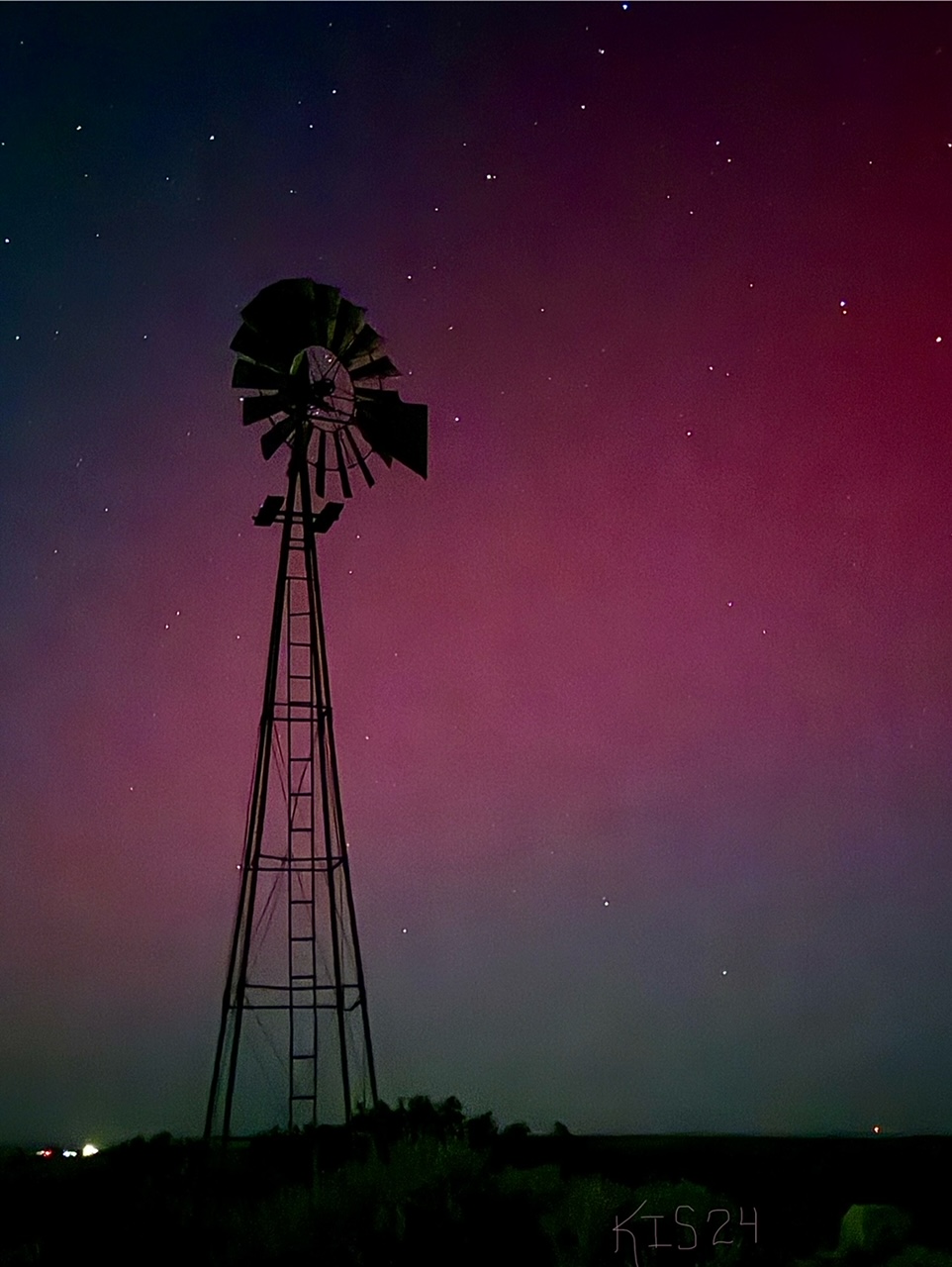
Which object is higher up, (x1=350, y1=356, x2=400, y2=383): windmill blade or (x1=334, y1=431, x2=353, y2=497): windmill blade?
(x1=350, y1=356, x2=400, y2=383): windmill blade

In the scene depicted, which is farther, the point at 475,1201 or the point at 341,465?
the point at 341,465

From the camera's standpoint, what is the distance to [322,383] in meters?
14.1

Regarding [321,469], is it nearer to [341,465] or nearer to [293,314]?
[341,465]

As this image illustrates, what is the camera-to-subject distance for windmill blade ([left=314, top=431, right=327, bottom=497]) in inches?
559

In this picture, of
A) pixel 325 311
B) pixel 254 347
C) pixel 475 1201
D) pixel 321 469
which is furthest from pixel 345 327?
pixel 475 1201

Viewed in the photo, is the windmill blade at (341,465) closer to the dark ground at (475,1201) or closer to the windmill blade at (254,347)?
the windmill blade at (254,347)

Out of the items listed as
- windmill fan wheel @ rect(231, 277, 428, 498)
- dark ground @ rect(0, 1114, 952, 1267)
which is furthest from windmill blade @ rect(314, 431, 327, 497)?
dark ground @ rect(0, 1114, 952, 1267)

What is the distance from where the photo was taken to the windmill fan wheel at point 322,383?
13805 mm

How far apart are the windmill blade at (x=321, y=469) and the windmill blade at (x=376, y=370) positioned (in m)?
0.58

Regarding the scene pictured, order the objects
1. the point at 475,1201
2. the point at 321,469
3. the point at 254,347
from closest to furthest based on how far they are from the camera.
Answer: the point at 475,1201, the point at 254,347, the point at 321,469

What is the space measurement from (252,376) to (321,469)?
0.97m

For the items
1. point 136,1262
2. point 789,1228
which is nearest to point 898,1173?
point 789,1228

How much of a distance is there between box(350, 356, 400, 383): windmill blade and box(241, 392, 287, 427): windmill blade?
0.73 m

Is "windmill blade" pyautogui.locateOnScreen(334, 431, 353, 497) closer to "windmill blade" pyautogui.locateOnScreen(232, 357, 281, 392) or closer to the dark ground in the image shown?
"windmill blade" pyautogui.locateOnScreen(232, 357, 281, 392)
